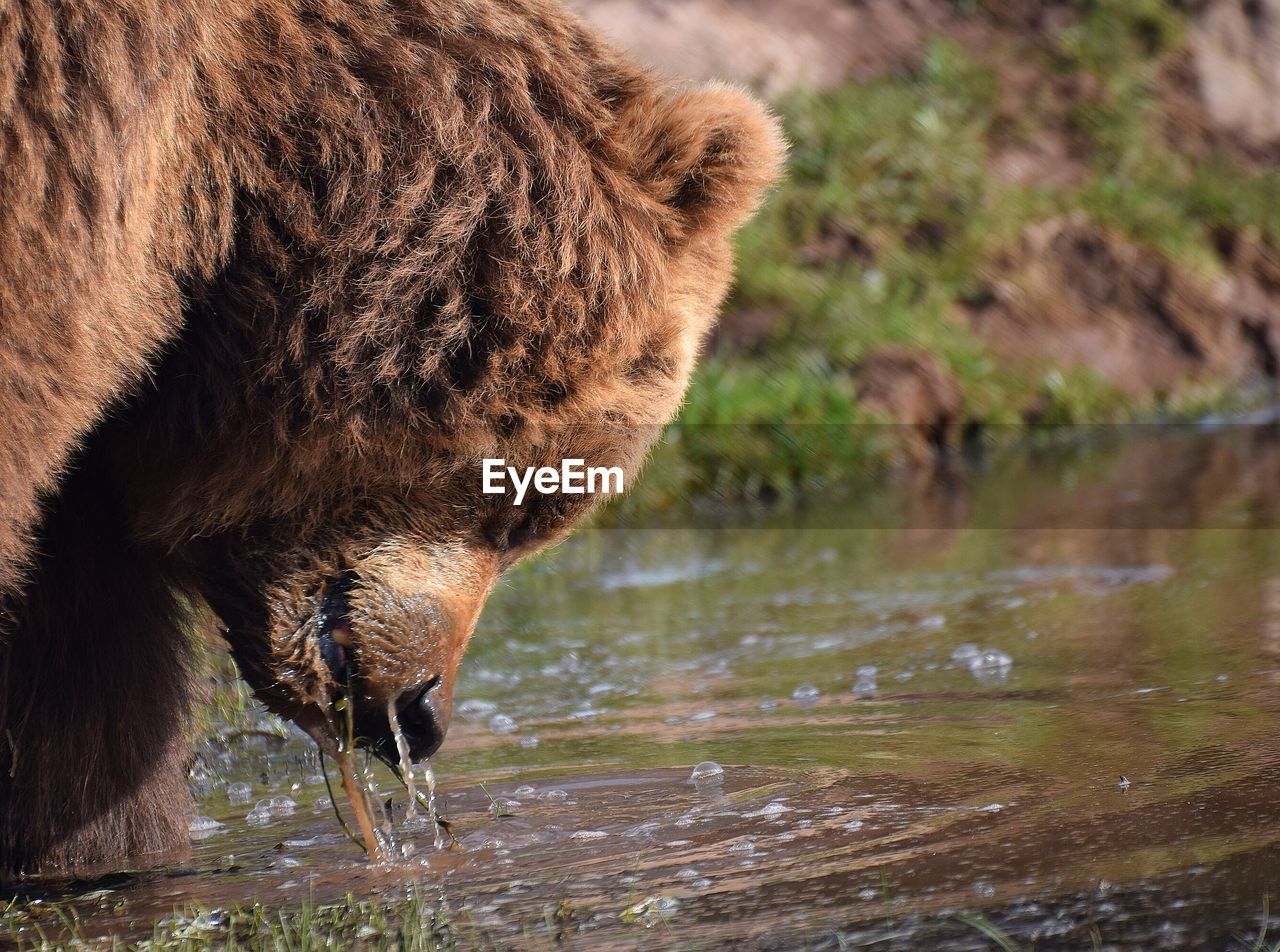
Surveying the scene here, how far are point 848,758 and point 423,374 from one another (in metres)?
1.20

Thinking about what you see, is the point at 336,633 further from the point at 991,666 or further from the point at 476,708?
the point at 991,666

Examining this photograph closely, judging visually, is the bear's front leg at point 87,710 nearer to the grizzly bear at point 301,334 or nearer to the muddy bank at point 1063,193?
the grizzly bear at point 301,334

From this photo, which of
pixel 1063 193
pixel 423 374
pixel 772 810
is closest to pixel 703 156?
pixel 423 374

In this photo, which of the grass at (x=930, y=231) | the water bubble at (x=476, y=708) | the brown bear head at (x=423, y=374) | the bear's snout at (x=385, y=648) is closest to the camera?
the brown bear head at (x=423, y=374)

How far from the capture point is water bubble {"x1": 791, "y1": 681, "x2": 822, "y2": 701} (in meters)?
4.20

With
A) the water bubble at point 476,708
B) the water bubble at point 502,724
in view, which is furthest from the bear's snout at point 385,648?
the water bubble at point 476,708

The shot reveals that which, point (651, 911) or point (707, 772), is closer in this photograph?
point (651, 911)

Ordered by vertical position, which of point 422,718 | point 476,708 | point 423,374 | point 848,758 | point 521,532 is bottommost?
point 476,708

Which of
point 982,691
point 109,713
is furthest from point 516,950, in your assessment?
point 982,691

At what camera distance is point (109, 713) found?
348 centimetres

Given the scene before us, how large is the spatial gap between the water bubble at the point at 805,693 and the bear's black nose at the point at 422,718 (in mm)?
1094

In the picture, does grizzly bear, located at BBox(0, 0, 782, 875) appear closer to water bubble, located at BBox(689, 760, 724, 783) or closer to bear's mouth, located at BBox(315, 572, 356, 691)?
bear's mouth, located at BBox(315, 572, 356, 691)

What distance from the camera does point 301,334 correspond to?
302cm

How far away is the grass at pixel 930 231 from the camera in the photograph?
7523 mm
